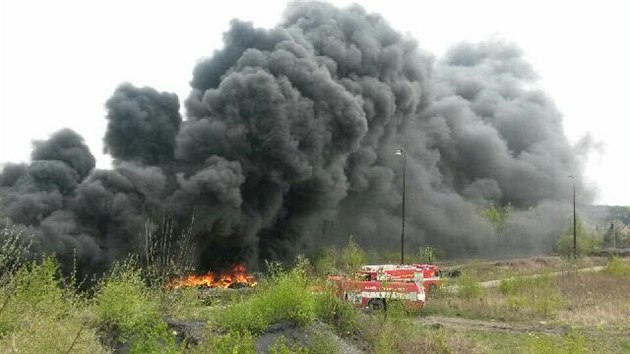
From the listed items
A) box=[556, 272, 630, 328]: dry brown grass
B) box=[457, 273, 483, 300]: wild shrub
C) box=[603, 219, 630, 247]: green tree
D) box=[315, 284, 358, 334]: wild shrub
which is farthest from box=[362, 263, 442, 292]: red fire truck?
box=[603, 219, 630, 247]: green tree

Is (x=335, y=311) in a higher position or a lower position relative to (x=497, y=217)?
lower

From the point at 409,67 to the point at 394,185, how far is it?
8693mm

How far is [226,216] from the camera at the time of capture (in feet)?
85.9

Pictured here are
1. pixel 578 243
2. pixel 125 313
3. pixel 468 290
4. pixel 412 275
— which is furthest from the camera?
pixel 578 243

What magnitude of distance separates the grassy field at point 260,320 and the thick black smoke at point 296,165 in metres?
11.9

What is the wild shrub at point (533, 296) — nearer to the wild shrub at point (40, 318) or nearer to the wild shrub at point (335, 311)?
the wild shrub at point (335, 311)

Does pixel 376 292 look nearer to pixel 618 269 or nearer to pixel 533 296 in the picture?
pixel 533 296

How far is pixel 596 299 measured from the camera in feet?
61.6

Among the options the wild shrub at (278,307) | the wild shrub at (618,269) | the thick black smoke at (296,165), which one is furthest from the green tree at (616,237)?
the wild shrub at (278,307)

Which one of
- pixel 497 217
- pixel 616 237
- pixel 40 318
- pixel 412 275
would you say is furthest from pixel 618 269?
pixel 616 237

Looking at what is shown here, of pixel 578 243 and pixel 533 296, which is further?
pixel 578 243

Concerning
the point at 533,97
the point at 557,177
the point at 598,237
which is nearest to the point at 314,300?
the point at 598,237

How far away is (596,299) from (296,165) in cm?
1504

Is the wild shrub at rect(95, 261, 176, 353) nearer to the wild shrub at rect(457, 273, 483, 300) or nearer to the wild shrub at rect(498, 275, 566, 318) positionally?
the wild shrub at rect(498, 275, 566, 318)
